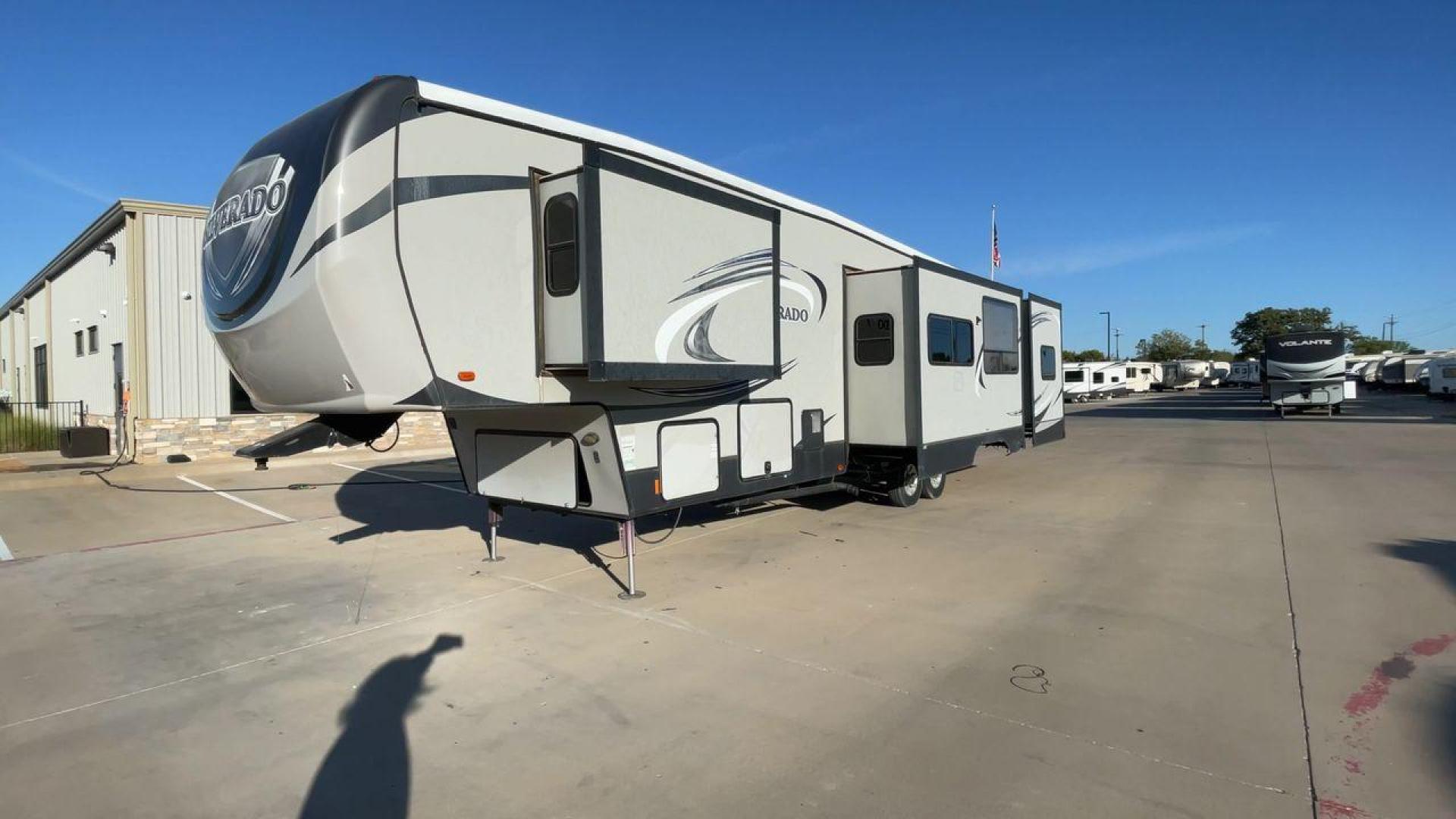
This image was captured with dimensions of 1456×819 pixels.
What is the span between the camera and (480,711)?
160 inches

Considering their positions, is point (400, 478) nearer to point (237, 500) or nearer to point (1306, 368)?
point (237, 500)

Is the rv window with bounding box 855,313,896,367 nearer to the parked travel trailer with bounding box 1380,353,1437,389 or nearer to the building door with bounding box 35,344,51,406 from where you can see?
the building door with bounding box 35,344,51,406

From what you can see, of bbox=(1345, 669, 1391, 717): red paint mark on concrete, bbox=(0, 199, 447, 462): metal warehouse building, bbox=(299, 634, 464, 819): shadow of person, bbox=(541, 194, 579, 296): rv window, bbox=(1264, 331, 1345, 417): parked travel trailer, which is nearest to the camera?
bbox=(299, 634, 464, 819): shadow of person

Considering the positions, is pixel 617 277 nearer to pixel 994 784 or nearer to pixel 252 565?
pixel 994 784

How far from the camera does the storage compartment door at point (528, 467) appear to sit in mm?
6172

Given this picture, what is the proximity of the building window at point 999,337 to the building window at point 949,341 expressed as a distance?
0.58 metres

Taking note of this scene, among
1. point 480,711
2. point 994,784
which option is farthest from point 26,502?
point 994,784

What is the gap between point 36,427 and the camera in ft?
61.9

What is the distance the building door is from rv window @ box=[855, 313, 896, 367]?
2761 centimetres

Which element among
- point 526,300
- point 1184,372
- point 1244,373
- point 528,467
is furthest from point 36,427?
point 1244,373

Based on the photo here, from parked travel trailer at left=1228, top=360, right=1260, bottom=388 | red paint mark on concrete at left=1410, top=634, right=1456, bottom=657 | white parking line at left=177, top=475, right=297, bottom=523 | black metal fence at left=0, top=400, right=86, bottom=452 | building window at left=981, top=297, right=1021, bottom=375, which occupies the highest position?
parked travel trailer at left=1228, top=360, right=1260, bottom=388

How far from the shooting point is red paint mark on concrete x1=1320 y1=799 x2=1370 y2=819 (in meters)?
3.00

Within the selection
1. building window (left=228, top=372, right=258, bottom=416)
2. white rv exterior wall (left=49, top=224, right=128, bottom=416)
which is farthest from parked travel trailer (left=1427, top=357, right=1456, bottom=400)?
white rv exterior wall (left=49, top=224, right=128, bottom=416)

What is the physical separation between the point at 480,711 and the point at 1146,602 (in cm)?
484
